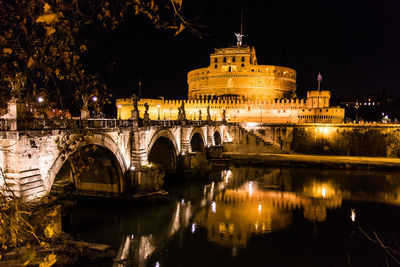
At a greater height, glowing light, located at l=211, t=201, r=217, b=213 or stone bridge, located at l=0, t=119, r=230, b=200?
stone bridge, located at l=0, t=119, r=230, b=200

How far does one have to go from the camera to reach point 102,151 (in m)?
15.1

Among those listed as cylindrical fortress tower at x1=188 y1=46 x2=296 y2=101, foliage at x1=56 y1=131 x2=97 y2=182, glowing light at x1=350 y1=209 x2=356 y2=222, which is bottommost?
glowing light at x1=350 y1=209 x2=356 y2=222

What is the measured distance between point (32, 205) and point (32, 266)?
7.36 ft

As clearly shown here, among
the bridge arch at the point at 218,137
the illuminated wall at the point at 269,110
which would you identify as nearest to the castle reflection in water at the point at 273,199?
the bridge arch at the point at 218,137

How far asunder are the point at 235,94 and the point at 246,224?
4967 centimetres

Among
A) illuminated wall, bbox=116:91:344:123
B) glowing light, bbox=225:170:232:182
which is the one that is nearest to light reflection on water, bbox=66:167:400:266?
glowing light, bbox=225:170:232:182

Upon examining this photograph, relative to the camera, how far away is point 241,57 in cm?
6312

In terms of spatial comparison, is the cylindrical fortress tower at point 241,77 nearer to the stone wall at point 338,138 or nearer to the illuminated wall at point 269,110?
the illuminated wall at point 269,110

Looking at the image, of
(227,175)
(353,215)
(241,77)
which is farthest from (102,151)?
(241,77)

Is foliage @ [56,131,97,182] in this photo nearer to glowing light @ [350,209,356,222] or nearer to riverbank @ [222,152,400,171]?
glowing light @ [350,209,356,222]

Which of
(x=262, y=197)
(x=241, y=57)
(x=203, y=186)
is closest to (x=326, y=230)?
(x=262, y=197)

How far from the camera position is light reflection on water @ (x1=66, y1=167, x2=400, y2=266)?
38.4 feet

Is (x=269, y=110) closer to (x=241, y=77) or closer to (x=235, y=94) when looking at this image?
(x=235, y=94)

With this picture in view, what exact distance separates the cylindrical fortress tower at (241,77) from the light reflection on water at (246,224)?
4045 cm
